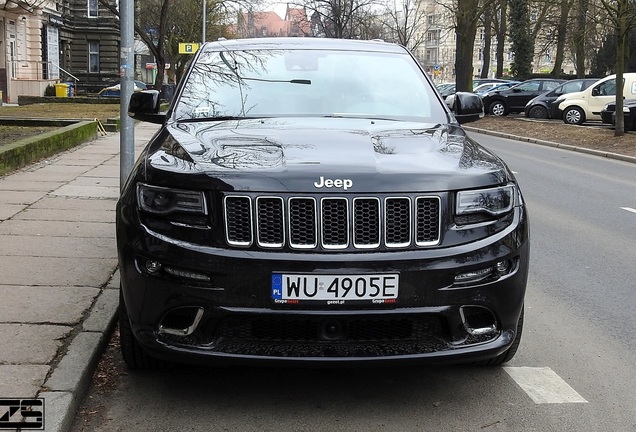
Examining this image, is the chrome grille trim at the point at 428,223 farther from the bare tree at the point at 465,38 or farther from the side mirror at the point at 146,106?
the bare tree at the point at 465,38

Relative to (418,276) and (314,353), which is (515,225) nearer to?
(418,276)

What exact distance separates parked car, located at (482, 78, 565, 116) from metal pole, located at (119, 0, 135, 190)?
86.2ft

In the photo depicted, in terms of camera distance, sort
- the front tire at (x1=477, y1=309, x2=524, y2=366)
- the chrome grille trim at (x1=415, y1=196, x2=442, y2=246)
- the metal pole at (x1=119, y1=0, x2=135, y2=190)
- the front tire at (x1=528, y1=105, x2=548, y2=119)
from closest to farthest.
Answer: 1. the chrome grille trim at (x1=415, y1=196, x2=442, y2=246)
2. the front tire at (x1=477, y1=309, x2=524, y2=366)
3. the metal pole at (x1=119, y1=0, x2=135, y2=190)
4. the front tire at (x1=528, y1=105, x2=548, y2=119)

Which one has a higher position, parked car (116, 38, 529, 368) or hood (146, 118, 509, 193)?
hood (146, 118, 509, 193)

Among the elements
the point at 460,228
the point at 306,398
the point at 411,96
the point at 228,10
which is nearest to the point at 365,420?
the point at 306,398

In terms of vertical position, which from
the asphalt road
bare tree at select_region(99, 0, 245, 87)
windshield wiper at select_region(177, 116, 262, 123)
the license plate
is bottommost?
the asphalt road

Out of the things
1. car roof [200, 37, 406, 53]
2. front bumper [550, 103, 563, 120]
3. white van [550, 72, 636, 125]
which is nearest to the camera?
car roof [200, 37, 406, 53]

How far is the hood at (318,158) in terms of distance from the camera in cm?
344

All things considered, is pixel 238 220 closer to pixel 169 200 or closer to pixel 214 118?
pixel 169 200

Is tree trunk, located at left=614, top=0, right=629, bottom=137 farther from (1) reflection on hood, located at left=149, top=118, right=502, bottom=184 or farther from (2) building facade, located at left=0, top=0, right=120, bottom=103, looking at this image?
(2) building facade, located at left=0, top=0, right=120, bottom=103

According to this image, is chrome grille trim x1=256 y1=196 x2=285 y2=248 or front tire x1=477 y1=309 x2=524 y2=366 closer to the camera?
chrome grille trim x1=256 y1=196 x2=285 y2=248

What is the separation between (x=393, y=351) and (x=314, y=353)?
13.7 inches

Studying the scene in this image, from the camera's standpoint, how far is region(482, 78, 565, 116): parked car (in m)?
32.7

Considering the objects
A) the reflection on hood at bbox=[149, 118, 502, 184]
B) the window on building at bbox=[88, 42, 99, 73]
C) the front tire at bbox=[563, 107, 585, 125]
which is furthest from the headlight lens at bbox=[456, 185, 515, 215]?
the window on building at bbox=[88, 42, 99, 73]
